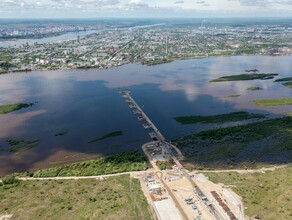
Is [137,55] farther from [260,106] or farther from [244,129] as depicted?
[244,129]

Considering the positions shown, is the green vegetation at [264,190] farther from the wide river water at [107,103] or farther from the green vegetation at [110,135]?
the green vegetation at [110,135]

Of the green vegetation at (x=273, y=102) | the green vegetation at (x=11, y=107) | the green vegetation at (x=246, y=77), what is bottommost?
the green vegetation at (x=11, y=107)

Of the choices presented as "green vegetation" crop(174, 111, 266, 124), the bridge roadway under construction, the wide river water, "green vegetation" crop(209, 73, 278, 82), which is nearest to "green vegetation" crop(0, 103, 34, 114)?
the wide river water

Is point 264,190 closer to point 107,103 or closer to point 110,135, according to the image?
point 110,135

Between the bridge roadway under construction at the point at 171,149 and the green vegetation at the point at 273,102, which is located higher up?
the green vegetation at the point at 273,102

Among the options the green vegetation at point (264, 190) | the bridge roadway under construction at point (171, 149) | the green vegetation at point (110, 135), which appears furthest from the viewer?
the green vegetation at point (110, 135)

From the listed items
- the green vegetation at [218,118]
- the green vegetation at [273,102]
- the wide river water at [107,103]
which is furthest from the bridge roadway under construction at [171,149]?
the green vegetation at [273,102]
